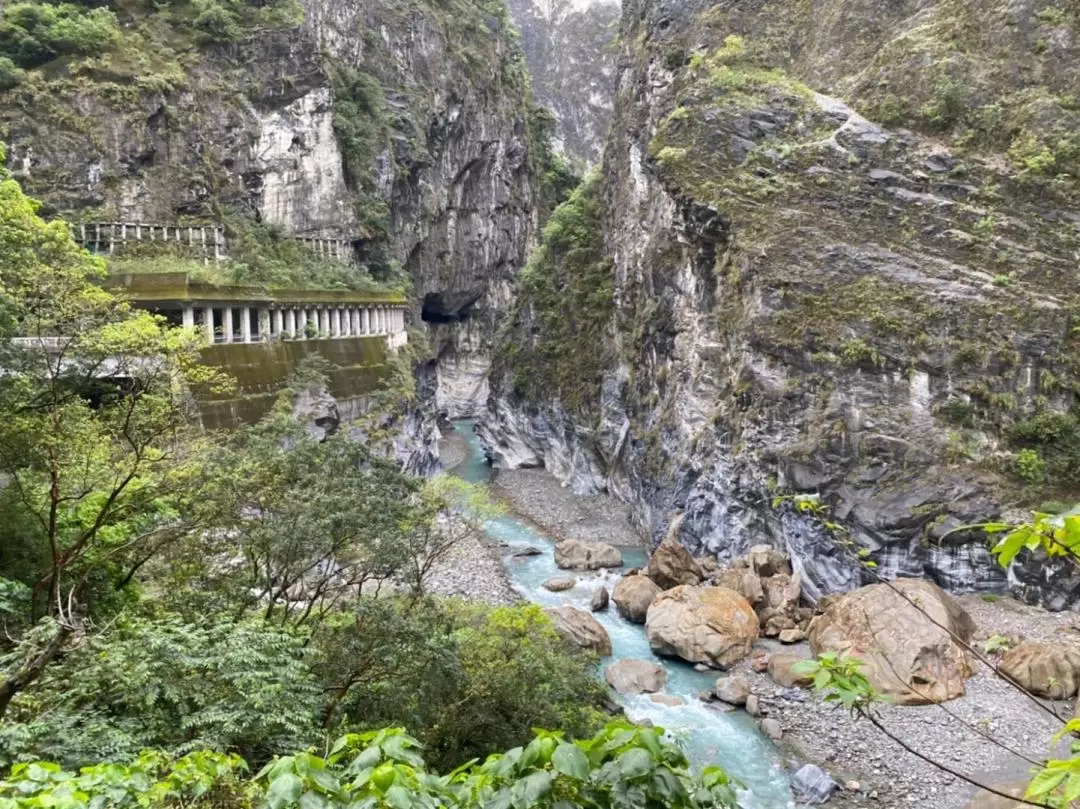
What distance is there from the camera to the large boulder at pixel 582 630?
685 inches

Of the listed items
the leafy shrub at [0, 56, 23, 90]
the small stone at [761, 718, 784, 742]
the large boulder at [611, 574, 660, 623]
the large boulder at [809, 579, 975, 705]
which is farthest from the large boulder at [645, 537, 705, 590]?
the leafy shrub at [0, 56, 23, 90]

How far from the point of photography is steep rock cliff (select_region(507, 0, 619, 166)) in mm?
80062

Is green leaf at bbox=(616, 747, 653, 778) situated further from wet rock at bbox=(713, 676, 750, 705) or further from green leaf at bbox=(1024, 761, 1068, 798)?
wet rock at bbox=(713, 676, 750, 705)

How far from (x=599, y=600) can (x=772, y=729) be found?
714 cm

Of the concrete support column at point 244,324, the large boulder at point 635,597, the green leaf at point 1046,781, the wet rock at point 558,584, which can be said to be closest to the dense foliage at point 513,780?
the green leaf at point 1046,781

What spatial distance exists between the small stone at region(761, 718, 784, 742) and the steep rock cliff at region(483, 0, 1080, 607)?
630 centimetres

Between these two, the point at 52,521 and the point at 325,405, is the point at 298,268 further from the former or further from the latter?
the point at 52,521

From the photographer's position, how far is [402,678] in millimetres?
9148

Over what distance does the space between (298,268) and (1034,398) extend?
30.4 m

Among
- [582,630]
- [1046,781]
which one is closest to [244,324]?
[582,630]

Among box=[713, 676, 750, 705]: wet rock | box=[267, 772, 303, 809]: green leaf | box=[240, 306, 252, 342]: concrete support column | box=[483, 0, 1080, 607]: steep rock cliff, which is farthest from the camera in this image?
box=[240, 306, 252, 342]: concrete support column

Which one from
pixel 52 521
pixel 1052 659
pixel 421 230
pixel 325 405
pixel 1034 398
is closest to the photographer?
pixel 52 521

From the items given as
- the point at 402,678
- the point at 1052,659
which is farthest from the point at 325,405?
the point at 1052,659

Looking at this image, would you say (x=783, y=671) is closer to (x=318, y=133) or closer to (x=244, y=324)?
(x=244, y=324)
